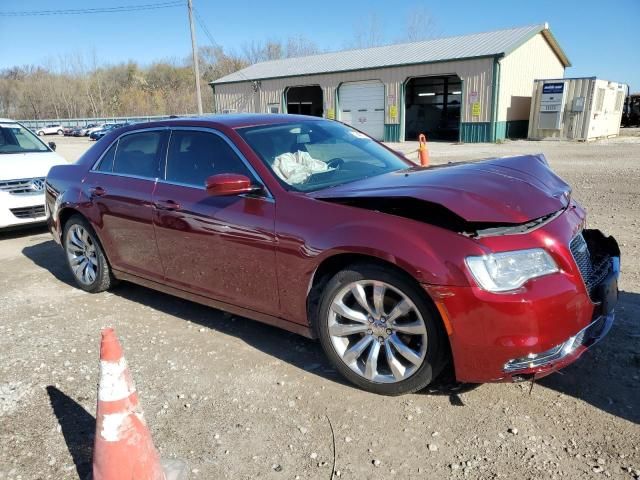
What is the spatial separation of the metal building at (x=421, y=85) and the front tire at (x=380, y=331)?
23530 millimetres

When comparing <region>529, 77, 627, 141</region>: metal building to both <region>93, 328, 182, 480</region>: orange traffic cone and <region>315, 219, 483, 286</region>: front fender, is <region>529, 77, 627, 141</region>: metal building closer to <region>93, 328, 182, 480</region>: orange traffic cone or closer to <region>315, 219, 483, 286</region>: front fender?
<region>315, 219, 483, 286</region>: front fender

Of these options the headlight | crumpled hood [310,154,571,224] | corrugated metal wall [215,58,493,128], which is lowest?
the headlight

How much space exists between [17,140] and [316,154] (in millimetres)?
6826

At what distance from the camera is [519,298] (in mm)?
2527

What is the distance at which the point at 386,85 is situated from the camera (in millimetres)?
27344

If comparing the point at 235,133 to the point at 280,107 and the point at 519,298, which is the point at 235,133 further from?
the point at 280,107

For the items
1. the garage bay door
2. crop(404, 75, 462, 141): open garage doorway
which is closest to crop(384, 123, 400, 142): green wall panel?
the garage bay door

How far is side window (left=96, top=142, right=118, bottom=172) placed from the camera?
4703mm

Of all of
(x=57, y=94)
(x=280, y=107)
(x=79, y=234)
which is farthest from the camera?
(x=57, y=94)

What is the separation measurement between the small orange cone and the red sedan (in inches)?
48.3

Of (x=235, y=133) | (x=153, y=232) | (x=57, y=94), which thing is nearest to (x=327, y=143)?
(x=235, y=133)

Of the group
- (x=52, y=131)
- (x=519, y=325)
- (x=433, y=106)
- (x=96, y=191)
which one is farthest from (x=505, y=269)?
(x=52, y=131)

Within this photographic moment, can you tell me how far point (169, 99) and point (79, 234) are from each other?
8613 centimetres

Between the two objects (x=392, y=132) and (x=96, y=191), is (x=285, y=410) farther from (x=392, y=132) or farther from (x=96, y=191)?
(x=392, y=132)
